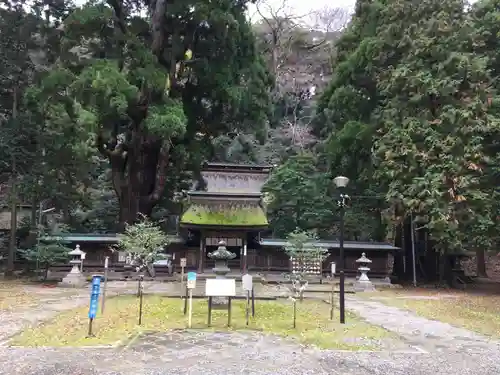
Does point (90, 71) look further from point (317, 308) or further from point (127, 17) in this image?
point (317, 308)

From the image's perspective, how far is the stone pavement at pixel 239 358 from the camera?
5.57 m

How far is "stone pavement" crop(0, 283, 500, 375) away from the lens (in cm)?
557

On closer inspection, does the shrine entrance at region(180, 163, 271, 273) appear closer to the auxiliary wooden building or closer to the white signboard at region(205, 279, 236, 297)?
A: the auxiliary wooden building

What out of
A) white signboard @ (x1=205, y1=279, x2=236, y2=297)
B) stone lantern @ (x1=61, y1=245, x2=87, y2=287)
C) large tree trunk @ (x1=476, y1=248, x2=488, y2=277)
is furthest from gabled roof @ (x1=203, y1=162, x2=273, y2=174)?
large tree trunk @ (x1=476, y1=248, x2=488, y2=277)

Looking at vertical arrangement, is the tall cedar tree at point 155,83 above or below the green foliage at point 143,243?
above

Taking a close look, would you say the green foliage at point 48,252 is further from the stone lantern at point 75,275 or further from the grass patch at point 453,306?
the grass patch at point 453,306

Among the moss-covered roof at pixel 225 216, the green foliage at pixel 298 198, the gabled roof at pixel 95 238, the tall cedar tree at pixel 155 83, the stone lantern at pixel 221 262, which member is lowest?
the stone lantern at pixel 221 262

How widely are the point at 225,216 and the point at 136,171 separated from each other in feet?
16.3

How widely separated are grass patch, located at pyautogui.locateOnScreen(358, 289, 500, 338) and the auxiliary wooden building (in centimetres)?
361

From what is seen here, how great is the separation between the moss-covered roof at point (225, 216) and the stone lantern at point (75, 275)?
4490mm

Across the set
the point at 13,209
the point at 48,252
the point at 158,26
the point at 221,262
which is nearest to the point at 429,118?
the point at 221,262

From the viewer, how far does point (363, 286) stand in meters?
18.0

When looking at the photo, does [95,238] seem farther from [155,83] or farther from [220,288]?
[220,288]

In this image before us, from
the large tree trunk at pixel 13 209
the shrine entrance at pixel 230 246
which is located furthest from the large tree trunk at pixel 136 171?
the large tree trunk at pixel 13 209
